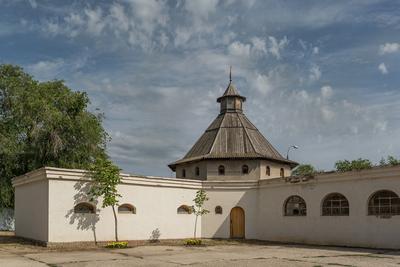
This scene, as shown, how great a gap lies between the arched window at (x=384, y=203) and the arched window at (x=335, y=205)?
1.44m

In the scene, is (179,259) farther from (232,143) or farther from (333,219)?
(232,143)

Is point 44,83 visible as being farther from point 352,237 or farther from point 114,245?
point 352,237

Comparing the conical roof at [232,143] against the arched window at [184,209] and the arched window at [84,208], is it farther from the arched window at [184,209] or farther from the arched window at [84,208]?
the arched window at [84,208]

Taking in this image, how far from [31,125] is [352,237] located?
23.8 meters

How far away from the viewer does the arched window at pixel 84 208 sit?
21.7m

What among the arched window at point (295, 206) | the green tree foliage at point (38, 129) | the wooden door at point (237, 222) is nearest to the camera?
the arched window at point (295, 206)

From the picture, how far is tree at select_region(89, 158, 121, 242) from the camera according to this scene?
2155 cm

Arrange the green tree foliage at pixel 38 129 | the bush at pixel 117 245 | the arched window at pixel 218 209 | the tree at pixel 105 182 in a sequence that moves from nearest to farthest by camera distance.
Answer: the bush at pixel 117 245 → the tree at pixel 105 182 → the arched window at pixel 218 209 → the green tree foliage at pixel 38 129

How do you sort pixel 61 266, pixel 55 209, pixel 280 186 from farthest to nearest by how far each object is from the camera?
pixel 280 186, pixel 55 209, pixel 61 266

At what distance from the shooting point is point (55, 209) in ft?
68.4

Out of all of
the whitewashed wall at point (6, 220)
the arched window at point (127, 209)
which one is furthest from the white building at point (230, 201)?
the whitewashed wall at point (6, 220)

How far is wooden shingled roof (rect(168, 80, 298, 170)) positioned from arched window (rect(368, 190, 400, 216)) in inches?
323

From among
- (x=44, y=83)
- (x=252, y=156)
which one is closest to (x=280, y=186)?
(x=252, y=156)

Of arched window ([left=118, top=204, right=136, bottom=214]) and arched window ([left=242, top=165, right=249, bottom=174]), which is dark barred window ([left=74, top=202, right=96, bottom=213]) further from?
arched window ([left=242, top=165, right=249, bottom=174])
